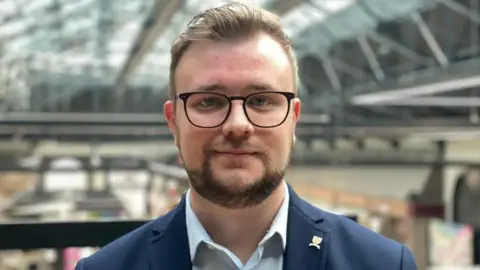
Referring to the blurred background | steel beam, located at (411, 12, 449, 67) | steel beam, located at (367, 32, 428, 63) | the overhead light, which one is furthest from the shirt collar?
steel beam, located at (367, 32, 428, 63)

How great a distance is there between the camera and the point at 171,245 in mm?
1152

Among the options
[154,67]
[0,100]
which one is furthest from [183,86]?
[154,67]

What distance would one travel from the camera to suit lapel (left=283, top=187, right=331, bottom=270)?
1.11 metres

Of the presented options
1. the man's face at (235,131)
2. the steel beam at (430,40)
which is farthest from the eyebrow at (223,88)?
the steel beam at (430,40)

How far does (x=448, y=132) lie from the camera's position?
9.22 m

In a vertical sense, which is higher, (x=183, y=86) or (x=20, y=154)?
(x=183, y=86)

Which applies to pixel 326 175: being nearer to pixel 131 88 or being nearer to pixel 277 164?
pixel 131 88

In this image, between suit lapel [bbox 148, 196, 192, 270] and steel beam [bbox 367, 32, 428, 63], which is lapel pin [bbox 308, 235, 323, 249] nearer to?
suit lapel [bbox 148, 196, 192, 270]

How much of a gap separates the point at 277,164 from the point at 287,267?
19 cm

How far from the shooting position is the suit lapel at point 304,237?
3.63 feet

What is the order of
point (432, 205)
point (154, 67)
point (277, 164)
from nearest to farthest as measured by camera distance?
point (277, 164), point (432, 205), point (154, 67)

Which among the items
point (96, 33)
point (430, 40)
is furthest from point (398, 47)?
point (96, 33)

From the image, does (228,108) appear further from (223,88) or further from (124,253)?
(124,253)

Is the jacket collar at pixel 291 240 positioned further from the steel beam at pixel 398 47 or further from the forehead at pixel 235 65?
the steel beam at pixel 398 47
